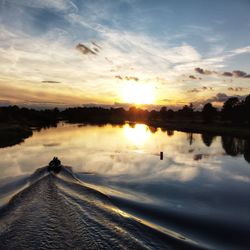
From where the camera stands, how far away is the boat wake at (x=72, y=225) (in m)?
15.3

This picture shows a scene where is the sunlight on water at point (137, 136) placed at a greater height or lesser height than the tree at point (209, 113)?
lesser

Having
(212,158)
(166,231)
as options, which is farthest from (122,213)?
(212,158)

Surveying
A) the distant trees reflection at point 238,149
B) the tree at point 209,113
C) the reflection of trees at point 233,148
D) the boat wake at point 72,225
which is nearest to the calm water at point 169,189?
the boat wake at point 72,225

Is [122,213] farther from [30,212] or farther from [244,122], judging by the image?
[244,122]

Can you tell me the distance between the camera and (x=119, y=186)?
88.8 ft

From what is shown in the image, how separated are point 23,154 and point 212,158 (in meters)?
37.1

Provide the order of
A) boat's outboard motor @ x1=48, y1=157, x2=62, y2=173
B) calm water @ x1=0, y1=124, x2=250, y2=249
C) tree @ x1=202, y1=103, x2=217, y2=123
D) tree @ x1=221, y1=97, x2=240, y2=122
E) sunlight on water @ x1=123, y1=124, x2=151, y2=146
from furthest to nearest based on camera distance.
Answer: tree @ x1=202, y1=103, x2=217, y2=123 → tree @ x1=221, y1=97, x2=240, y2=122 → sunlight on water @ x1=123, y1=124, x2=151, y2=146 → boat's outboard motor @ x1=48, y1=157, x2=62, y2=173 → calm water @ x1=0, y1=124, x2=250, y2=249

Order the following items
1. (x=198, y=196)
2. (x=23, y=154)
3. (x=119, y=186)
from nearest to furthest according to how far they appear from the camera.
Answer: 1. (x=198, y=196)
2. (x=119, y=186)
3. (x=23, y=154)

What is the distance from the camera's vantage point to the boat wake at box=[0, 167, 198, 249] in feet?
50.2

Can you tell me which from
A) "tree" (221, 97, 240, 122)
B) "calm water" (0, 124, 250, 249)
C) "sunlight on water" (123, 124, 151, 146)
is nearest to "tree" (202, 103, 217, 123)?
"tree" (221, 97, 240, 122)

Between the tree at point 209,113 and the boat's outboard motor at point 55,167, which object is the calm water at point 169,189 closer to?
the boat's outboard motor at point 55,167

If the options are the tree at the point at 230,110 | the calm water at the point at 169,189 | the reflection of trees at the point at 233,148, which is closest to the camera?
the calm water at the point at 169,189

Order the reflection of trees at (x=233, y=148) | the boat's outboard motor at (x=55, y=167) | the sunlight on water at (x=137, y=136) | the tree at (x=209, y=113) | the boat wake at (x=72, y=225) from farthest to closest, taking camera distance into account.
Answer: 1. the tree at (x=209, y=113)
2. the sunlight on water at (x=137, y=136)
3. the reflection of trees at (x=233, y=148)
4. the boat's outboard motor at (x=55, y=167)
5. the boat wake at (x=72, y=225)

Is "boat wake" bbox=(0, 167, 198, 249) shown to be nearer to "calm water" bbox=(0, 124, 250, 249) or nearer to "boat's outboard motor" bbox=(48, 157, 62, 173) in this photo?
"calm water" bbox=(0, 124, 250, 249)
